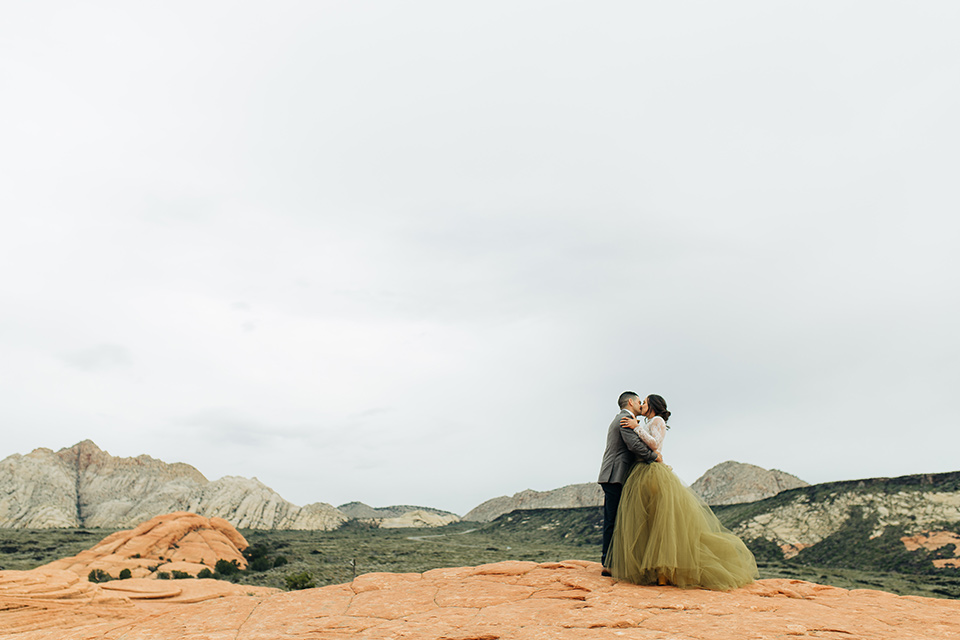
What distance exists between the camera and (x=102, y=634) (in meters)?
7.01

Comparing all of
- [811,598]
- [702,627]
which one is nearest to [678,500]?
[811,598]

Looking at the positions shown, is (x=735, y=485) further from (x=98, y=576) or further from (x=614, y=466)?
(x=614, y=466)

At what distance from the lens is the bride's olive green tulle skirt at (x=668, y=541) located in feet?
25.1

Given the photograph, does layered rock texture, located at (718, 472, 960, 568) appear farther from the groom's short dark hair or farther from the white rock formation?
the white rock formation

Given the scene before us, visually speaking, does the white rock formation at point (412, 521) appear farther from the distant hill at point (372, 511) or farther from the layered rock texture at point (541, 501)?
the distant hill at point (372, 511)

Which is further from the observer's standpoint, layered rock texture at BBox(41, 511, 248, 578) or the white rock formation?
the white rock formation

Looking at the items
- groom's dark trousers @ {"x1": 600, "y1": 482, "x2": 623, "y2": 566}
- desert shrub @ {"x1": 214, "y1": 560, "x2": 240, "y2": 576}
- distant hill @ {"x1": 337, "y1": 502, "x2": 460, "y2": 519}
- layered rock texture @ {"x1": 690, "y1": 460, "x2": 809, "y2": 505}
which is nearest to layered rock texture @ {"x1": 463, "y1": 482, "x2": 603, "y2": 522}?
distant hill @ {"x1": 337, "y1": 502, "x2": 460, "y2": 519}

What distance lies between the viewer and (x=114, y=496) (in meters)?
104

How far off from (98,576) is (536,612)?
30.5m

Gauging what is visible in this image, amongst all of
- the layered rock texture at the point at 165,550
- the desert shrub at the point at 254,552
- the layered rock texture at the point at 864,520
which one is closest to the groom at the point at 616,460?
the layered rock texture at the point at 165,550

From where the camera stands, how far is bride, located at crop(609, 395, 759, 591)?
765 centimetres

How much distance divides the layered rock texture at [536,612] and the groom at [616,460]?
96 cm

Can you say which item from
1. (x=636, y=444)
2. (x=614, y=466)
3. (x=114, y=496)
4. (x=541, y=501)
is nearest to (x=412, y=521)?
(x=541, y=501)

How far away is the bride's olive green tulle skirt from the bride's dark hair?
2.46ft
